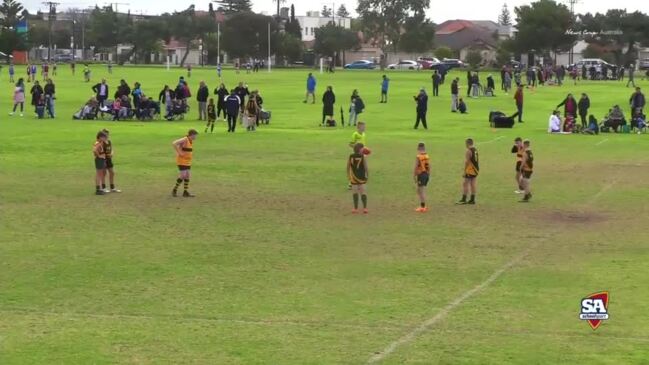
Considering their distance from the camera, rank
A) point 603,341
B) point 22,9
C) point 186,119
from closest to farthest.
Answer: point 603,341
point 186,119
point 22,9

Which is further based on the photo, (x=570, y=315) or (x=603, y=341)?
(x=570, y=315)

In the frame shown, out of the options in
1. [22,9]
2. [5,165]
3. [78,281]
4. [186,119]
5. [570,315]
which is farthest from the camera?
[22,9]

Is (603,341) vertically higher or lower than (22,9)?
lower

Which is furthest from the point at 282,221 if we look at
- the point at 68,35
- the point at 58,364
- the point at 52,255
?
the point at 68,35

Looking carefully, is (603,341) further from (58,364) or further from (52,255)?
(52,255)

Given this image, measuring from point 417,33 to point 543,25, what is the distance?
114ft

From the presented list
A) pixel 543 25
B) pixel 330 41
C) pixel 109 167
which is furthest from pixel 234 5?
pixel 109 167

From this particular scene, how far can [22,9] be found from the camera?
154875 mm

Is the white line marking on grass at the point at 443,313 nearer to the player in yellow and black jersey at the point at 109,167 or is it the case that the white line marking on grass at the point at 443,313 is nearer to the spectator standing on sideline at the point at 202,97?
the player in yellow and black jersey at the point at 109,167

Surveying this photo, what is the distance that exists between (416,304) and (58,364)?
15.6ft

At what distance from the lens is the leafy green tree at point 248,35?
13775cm

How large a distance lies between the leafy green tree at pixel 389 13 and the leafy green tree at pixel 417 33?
29.4 inches

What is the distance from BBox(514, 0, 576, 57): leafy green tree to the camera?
113 m

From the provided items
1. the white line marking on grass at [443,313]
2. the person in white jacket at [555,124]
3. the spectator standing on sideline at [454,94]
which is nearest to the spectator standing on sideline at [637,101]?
the person in white jacket at [555,124]
